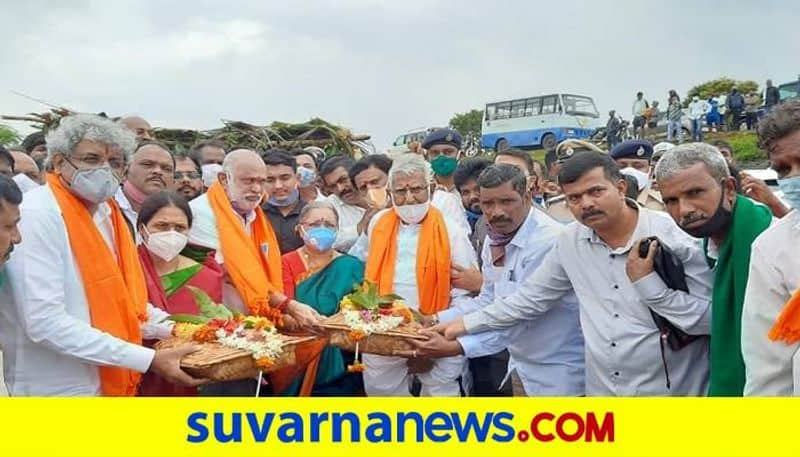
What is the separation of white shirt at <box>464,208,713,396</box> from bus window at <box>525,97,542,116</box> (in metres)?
30.8

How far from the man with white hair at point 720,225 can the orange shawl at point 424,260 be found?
1.72 metres

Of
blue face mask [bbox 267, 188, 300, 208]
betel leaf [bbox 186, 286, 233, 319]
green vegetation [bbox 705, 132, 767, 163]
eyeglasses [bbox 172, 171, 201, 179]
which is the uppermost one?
green vegetation [bbox 705, 132, 767, 163]

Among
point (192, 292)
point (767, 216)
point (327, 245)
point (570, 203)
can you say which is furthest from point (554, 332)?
point (192, 292)

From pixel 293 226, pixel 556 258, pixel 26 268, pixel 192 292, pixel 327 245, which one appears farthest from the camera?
pixel 293 226

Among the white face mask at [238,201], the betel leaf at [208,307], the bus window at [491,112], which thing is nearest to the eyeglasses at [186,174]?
the white face mask at [238,201]

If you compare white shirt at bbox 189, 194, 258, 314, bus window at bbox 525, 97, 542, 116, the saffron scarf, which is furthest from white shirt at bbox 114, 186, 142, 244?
bus window at bbox 525, 97, 542, 116

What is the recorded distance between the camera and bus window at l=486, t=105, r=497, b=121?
1401 inches

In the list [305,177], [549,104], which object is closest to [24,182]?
[305,177]

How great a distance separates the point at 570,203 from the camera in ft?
11.1

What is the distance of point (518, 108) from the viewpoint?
3441 centimetres

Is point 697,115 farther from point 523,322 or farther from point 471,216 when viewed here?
point 523,322

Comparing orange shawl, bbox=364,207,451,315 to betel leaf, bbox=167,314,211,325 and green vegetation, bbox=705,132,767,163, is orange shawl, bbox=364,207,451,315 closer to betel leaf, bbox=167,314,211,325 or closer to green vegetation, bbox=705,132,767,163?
betel leaf, bbox=167,314,211,325

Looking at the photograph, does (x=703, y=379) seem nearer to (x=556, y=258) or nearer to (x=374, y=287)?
(x=556, y=258)

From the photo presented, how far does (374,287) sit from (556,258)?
104 cm
